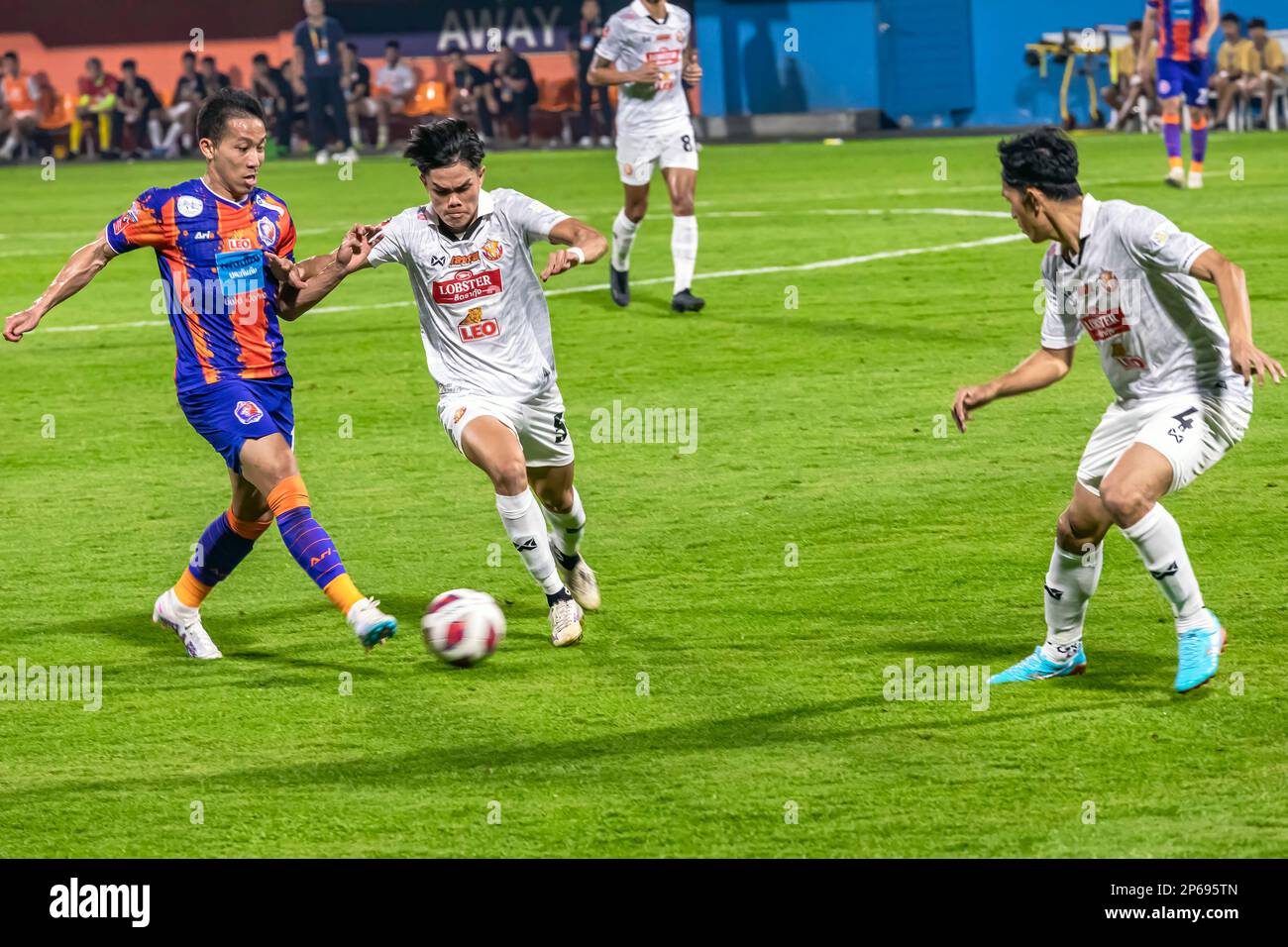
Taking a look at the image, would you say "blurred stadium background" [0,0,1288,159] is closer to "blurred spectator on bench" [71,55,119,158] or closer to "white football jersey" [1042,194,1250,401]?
"blurred spectator on bench" [71,55,119,158]

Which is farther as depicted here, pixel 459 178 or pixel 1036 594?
pixel 1036 594

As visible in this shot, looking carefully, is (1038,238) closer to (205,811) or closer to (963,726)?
(963,726)

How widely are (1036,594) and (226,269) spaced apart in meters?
3.55

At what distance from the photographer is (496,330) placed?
25.3ft

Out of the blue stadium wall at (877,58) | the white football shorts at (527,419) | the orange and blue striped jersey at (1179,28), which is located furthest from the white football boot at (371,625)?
the blue stadium wall at (877,58)

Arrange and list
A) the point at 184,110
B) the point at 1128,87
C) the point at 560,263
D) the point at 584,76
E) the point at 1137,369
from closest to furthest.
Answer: the point at 1137,369
the point at 560,263
the point at 1128,87
the point at 584,76
the point at 184,110

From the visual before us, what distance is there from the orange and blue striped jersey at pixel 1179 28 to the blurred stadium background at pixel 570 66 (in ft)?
35.0

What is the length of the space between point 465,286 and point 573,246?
20.4 inches

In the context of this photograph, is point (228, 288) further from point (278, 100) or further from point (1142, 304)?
point (278, 100)

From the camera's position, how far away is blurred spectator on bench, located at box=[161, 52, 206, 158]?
38.2 m

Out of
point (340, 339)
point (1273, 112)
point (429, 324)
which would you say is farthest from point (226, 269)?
Answer: point (1273, 112)

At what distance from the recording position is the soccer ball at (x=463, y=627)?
22.1ft

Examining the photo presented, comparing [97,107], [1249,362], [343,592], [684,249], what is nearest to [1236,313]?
[1249,362]
